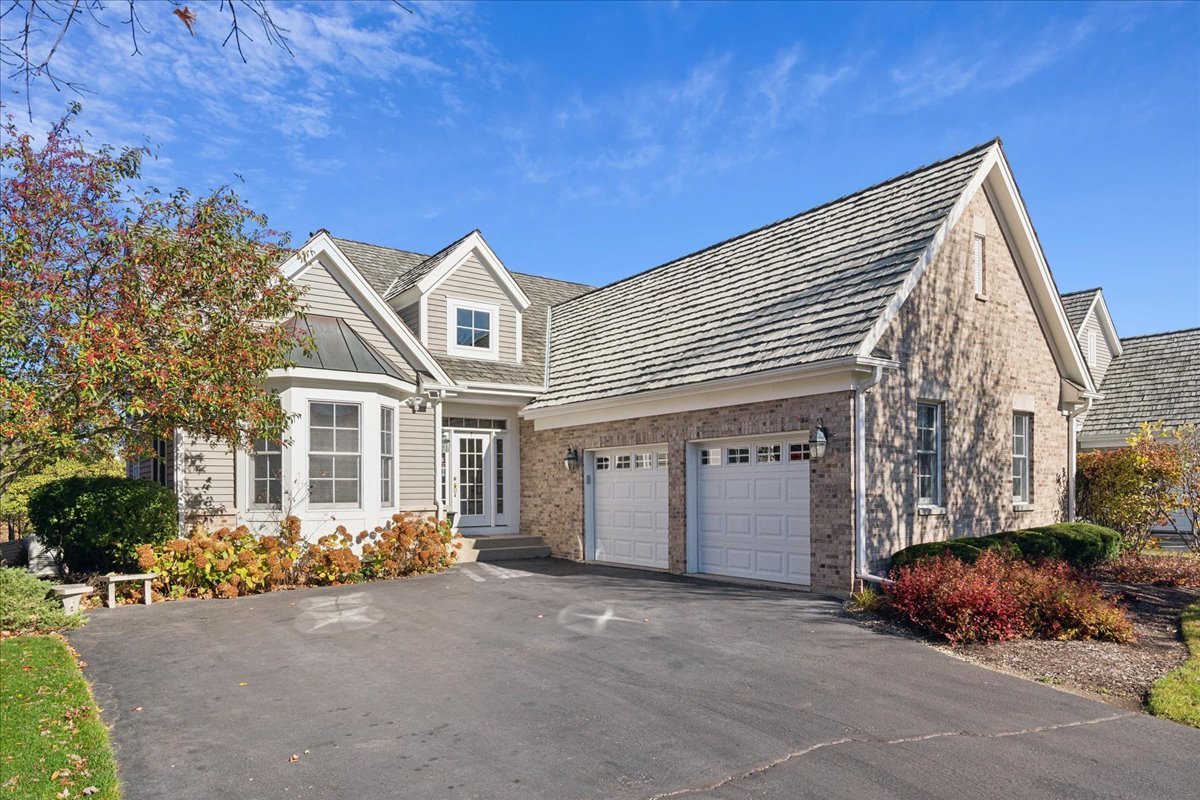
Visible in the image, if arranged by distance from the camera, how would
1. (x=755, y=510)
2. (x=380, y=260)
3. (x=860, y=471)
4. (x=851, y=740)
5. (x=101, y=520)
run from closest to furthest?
(x=851, y=740) → (x=860, y=471) → (x=101, y=520) → (x=755, y=510) → (x=380, y=260)

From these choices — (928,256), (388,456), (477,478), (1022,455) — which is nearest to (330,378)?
(388,456)

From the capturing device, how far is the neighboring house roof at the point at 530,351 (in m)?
18.8

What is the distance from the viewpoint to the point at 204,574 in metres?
13.1

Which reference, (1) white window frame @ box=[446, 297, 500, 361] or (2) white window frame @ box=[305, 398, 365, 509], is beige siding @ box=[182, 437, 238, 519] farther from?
(1) white window frame @ box=[446, 297, 500, 361]

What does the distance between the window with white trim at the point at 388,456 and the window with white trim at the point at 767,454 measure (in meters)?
7.05

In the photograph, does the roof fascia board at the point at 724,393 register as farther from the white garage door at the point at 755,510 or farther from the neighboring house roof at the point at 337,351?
the neighboring house roof at the point at 337,351

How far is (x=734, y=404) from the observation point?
14.4 metres

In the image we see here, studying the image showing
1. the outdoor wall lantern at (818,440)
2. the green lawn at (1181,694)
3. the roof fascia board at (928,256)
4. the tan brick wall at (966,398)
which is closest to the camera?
the green lawn at (1181,694)

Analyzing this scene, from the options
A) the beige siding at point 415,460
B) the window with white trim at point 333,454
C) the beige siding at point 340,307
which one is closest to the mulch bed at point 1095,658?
the window with white trim at point 333,454

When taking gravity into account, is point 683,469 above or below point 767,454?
below

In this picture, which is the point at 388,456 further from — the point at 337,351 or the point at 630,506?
the point at 630,506

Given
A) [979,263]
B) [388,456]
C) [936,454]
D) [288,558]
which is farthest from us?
[388,456]

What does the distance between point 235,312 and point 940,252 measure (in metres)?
11.4

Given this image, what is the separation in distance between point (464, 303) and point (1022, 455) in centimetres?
1224
